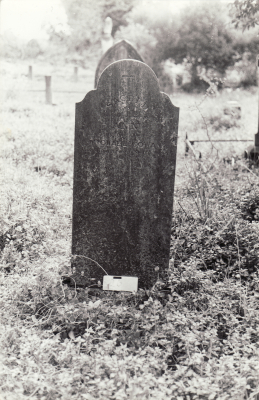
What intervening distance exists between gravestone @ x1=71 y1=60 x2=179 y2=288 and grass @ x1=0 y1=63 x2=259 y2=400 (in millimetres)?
249

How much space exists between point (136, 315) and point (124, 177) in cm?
111

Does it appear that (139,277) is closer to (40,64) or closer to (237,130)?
(237,130)

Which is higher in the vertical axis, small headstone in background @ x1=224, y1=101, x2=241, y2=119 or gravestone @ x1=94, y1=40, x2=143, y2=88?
gravestone @ x1=94, y1=40, x2=143, y2=88

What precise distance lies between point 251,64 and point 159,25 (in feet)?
17.7

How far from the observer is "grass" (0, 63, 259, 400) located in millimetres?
2328

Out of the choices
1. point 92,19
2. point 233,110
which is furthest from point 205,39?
point 92,19

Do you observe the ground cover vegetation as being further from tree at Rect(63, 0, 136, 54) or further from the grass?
tree at Rect(63, 0, 136, 54)

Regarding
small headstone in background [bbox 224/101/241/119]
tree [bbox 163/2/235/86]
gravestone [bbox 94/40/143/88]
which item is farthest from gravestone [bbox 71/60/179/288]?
tree [bbox 163/2/235/86]

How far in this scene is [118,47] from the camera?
25.5ft

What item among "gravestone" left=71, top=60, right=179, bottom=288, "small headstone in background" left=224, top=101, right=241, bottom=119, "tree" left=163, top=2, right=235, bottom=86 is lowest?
"gravestone" left=71, top=60, right=179, bottom=288

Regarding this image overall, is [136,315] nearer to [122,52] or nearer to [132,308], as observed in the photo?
[132,308]

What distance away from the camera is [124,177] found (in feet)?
11.0

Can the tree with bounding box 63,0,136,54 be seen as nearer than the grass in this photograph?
No

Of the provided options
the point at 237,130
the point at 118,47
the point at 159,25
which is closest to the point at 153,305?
the point at 118,47
